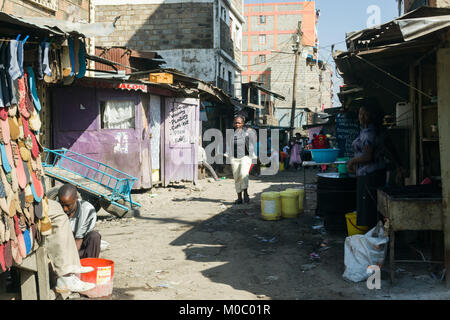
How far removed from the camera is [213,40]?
23.4 metres

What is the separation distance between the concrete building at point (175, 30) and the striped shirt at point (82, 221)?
62.9 feet

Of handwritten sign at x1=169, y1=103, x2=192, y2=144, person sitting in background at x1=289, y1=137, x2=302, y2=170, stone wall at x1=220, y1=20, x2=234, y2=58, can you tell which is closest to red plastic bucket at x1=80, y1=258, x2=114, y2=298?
handwritten sign at x1=169, y1=103, x2=192, y2=144

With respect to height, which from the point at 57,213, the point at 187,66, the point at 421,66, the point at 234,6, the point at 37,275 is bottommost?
the point at 37,275

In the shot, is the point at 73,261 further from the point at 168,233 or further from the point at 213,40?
the point at 213,40

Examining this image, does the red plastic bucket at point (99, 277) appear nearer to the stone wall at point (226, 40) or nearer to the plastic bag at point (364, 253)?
the plastic bag at point (364, 253)

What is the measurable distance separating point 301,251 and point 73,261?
3437 mm

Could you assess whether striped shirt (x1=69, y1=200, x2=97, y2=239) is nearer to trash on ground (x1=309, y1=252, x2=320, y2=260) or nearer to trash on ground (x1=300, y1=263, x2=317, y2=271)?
trash on ground (x1=300, y1=263, x2=317, y2=271)

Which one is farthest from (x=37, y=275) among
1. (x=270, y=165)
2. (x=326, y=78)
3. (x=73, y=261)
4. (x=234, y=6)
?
(x=326, y=78)

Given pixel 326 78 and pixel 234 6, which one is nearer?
pixel 234 6

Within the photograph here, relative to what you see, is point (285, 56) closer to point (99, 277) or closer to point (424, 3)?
point (424, 3)

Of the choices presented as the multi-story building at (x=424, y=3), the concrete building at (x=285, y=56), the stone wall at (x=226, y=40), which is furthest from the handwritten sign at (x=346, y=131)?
the concrete building at (x=285, y=56)

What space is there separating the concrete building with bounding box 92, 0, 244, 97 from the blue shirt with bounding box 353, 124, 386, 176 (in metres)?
18.4

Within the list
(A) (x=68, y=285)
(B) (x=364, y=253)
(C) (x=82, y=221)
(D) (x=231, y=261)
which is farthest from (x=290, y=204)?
(A) (x=68, y=285)

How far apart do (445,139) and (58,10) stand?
11310 mm
